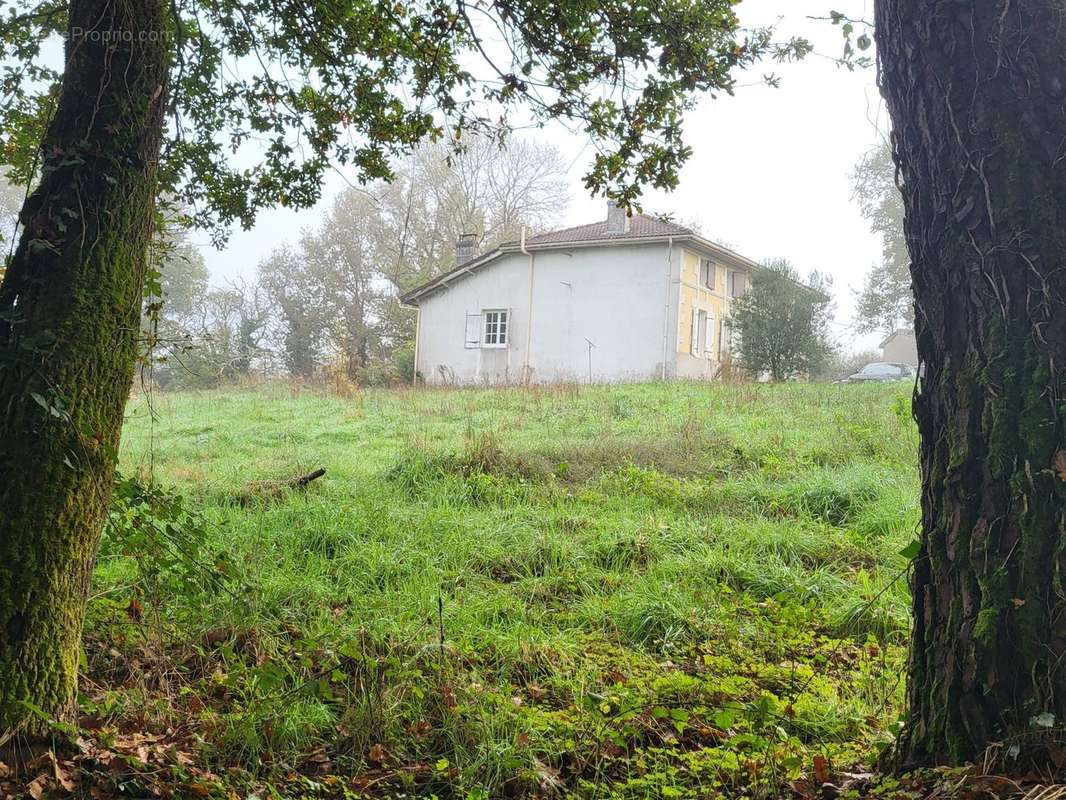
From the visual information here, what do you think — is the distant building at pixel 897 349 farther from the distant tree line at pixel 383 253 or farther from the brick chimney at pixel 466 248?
the brick chimney at pixel 466 248

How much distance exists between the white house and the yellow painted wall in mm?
35

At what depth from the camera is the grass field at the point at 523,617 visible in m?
2.89

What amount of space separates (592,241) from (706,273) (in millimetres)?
4301

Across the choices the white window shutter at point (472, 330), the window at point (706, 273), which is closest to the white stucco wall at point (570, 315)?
the white window shutter at point (472, 330)

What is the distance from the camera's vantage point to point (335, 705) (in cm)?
334

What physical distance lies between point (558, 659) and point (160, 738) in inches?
74.3

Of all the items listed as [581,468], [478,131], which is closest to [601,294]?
[581,468]

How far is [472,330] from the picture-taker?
87.5 feet

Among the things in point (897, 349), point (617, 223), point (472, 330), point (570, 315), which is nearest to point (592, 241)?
point (617, 223)

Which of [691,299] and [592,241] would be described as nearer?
[691,299]

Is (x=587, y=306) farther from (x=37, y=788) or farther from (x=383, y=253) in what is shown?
(x=37, y=788)

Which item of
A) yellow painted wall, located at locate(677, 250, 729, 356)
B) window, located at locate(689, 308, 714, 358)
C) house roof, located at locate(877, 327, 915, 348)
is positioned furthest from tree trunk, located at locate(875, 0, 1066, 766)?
house roof, located at locate(877, 327, 915, 348)

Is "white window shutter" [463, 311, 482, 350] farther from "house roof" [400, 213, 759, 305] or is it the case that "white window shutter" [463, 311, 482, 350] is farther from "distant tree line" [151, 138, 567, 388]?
"distant tree line" [151, 138, 567, 388]

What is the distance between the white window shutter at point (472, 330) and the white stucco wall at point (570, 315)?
191mm
